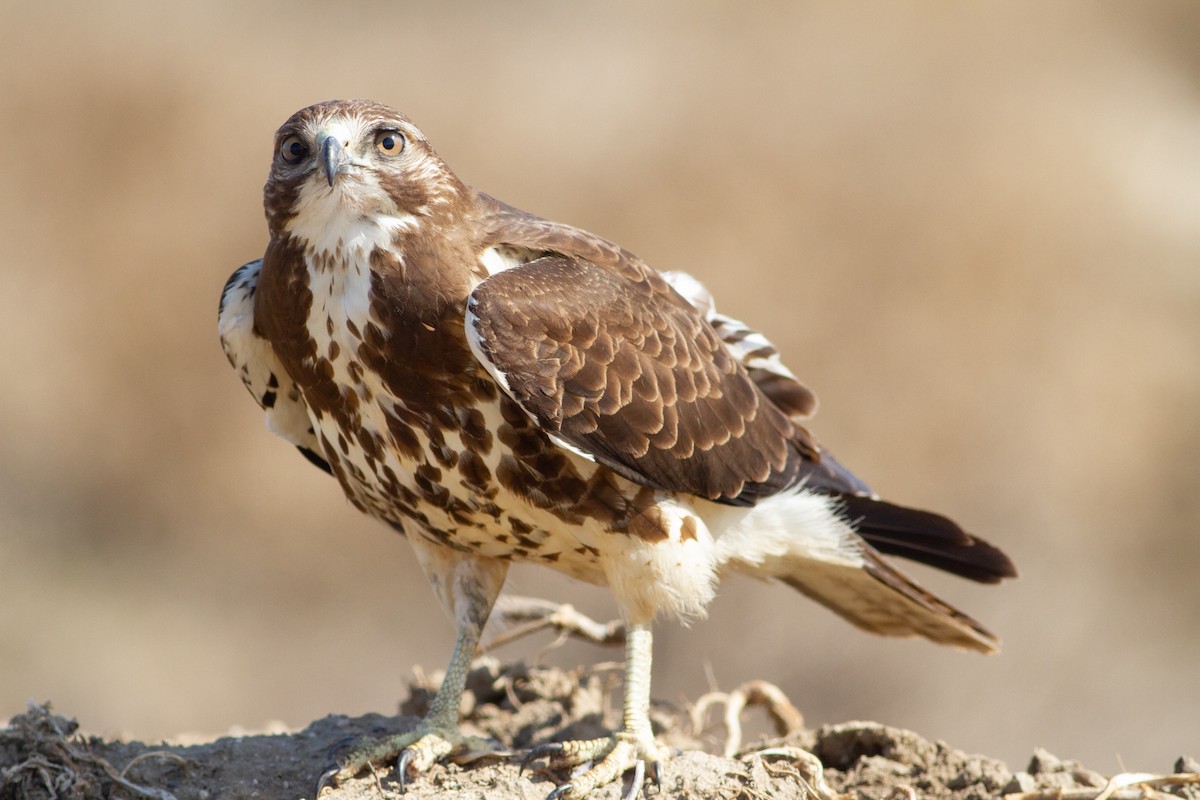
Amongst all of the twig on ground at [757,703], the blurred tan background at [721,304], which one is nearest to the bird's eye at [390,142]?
the twig on ground at [757,703]

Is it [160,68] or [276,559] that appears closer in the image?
[276,559]

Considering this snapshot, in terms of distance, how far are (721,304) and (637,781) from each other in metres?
6.94

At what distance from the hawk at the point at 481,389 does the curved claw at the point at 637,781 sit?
0.02m

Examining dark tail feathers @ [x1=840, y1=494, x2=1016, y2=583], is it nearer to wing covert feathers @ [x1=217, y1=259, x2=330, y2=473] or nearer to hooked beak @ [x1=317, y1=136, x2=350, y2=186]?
wing covert feathers @ [x1=217, y1=259, x2=330, y2=473]

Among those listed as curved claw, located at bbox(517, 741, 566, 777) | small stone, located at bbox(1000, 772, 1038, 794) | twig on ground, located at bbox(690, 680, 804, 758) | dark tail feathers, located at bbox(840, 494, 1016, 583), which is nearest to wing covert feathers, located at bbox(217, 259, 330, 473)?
curved claw, located at bbox(517, 741, 566, 777)

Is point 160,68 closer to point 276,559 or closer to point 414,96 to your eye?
point 414,96

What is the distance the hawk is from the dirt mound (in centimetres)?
14

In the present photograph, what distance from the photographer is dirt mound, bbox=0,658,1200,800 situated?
372 cm

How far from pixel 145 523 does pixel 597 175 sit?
4.69 m

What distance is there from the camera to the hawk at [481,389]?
3754 millimetres

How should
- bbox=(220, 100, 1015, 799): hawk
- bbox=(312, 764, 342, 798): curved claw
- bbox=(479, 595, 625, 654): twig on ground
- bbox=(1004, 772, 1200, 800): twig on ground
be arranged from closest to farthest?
bbox=(1004, 772, 1200, 800): twig on ground < bbox=(220, 100, 1015, 799): hawk < bbox=(312, 764, 342, 798): curved claw < bbox=(479, 595, 625, 654): twig on ground

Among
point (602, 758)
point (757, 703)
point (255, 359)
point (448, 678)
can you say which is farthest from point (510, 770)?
point (255, 359)

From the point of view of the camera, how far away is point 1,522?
418 inches

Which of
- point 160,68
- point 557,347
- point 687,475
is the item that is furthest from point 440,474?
point 160,68
